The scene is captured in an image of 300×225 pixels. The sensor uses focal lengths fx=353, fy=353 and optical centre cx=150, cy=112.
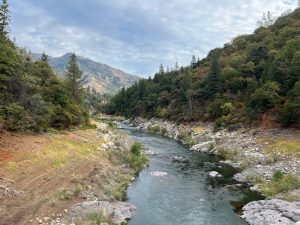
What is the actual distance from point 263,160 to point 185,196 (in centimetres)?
1738

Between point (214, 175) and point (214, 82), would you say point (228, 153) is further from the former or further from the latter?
point (214, 82)

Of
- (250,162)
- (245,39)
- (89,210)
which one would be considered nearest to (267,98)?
(250,162)

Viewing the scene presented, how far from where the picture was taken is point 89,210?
2605 centimetres

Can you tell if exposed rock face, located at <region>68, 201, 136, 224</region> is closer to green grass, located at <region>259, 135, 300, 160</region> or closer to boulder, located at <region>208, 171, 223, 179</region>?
boulder, located at <region>208, 171, 223, 179</region>

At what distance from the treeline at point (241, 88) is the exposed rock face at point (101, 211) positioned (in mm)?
40029

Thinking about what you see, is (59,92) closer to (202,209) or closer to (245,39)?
(202,209)

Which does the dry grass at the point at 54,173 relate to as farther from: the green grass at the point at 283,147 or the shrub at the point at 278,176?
the green grass at the point at 283,147

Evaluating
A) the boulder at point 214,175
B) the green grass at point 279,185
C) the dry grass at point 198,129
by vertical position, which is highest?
the dry grass at point 198,129

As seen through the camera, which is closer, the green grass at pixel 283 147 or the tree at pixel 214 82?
the green grass at pixel 283 147

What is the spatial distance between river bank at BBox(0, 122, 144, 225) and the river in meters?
1.68

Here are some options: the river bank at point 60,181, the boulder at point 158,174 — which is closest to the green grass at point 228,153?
the boulder at point 158,174

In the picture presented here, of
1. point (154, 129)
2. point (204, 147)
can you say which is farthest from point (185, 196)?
point (154, 129)

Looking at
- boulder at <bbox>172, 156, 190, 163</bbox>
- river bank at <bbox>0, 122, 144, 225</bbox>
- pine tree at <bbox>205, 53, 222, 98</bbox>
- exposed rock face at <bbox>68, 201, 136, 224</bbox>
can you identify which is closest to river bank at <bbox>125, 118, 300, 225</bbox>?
boulder at <bbox>172, 156, 190, 163</bbox>

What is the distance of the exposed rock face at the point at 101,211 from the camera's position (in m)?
25.2
